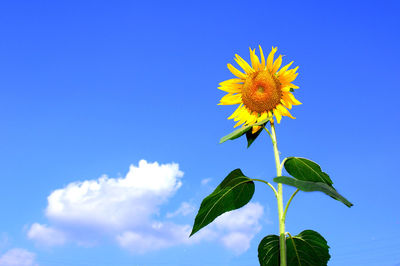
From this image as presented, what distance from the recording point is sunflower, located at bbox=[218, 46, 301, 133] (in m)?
3.97

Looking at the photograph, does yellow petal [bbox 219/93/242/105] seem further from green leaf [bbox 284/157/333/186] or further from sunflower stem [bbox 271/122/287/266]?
green leaf [bbox 284/157/333/186]

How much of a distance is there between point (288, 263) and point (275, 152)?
45.8 inches

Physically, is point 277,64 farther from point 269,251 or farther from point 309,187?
point 269,251

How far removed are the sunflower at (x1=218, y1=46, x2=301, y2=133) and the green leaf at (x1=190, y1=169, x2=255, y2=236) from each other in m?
0.55

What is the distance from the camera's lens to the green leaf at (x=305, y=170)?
3.89m

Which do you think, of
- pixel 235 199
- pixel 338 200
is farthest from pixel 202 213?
pixel 338 200

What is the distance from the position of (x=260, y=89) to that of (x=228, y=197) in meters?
1.16

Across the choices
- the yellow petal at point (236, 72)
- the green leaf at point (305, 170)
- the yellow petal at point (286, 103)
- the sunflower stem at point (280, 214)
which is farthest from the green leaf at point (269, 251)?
the yellow petal at point (236, 72)

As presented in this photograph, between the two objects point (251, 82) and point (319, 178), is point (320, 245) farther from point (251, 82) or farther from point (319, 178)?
point (251, 82)

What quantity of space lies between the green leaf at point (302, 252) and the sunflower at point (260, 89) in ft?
3.89

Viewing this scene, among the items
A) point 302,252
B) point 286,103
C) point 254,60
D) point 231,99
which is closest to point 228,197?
point 302,252

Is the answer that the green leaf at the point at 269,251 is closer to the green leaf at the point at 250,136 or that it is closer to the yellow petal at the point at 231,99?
the green leaf at the point at 250,136

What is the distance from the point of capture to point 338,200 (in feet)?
10.8

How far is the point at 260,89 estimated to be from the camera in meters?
4.07
